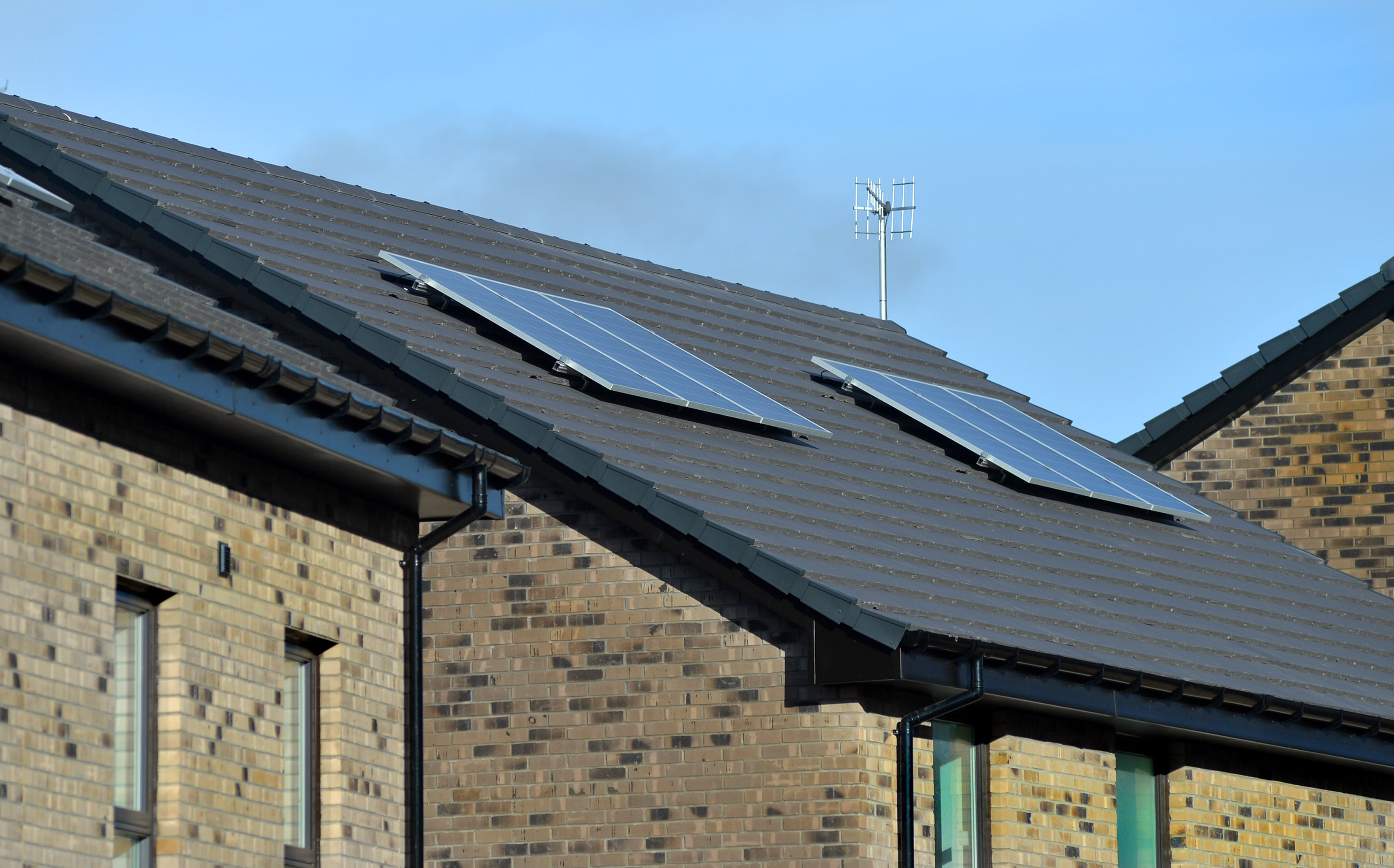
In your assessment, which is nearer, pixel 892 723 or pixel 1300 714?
pixel 892 723

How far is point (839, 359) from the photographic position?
67.6ft

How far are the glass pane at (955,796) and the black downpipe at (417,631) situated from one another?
338 cm

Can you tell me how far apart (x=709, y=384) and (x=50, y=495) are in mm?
7472

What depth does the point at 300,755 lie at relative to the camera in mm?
12070

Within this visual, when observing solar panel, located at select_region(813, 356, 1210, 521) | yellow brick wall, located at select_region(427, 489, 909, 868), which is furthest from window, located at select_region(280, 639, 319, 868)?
solar panel, located at select_region(813, 356, 1210, 521)

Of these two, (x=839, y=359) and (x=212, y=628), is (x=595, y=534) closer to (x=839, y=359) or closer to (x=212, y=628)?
(x=212, y=628)

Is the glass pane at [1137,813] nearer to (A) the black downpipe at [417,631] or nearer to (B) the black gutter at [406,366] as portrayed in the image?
(B) the black gutter at [406,366]

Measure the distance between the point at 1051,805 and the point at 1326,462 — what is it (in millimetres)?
8528

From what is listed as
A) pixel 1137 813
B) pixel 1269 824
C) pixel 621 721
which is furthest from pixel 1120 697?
pixel 621 721

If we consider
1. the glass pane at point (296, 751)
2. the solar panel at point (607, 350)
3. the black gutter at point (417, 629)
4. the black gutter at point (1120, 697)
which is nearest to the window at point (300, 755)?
the glass pane at point (296, 751)

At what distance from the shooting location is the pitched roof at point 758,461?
1472 cm

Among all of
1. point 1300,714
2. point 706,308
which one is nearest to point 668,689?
point 1300,714

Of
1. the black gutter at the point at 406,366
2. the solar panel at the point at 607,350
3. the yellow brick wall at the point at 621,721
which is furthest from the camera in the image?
the solar panel at the point at 607,350

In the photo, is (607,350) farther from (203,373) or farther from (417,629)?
(203,373)
